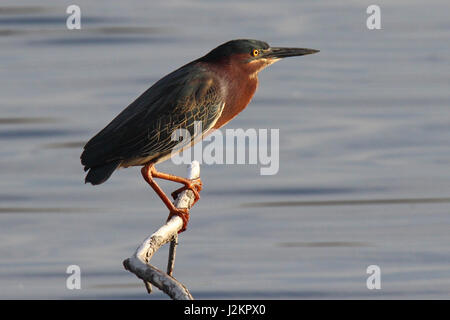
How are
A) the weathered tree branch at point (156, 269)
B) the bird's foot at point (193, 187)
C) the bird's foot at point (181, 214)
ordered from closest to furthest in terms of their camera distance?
the weathered tree branch at point (156, 269) → the bird's foot at point (181, 214) → the bird's foot at point (193, 187)

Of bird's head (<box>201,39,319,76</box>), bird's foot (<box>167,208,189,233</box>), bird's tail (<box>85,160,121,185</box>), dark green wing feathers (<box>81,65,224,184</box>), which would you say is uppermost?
bird's head (<box>201,39,319,76</box>)

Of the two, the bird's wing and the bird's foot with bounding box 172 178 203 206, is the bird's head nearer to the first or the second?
the bird's wing

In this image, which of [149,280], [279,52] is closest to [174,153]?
[279,52]

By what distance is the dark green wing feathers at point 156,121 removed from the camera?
6234 millimetres

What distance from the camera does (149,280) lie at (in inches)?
173

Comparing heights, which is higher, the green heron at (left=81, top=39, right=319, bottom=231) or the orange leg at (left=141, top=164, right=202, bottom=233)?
the green heron at (left=81, top=39, right=319, bottom=231)

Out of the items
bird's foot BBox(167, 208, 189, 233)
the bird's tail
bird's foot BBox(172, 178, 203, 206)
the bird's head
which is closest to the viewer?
the bird's tail

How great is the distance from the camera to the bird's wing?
6.25m

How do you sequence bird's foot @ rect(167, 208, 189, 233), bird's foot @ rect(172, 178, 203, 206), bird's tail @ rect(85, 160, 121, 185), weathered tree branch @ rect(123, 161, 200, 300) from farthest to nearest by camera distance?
bird's foot @ rect(172, 178, 203, 206)
bird's foot @ rect(167, 208, 189, 233)
bird's tail @ rect(85, 160, 121, 185)
weathered tree branch @ rect(123, 161, 200, 300)

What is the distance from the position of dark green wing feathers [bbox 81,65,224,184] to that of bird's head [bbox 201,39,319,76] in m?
0.17

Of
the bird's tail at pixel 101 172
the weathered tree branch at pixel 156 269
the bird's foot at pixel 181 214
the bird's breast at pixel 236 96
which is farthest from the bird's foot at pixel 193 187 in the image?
the weathered tree branch at pixel 156 269

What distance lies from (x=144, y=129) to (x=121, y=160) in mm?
285

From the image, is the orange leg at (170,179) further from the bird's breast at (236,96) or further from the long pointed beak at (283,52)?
the long pointed beak at (283,52)

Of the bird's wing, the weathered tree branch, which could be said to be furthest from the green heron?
the weathered tree branch
